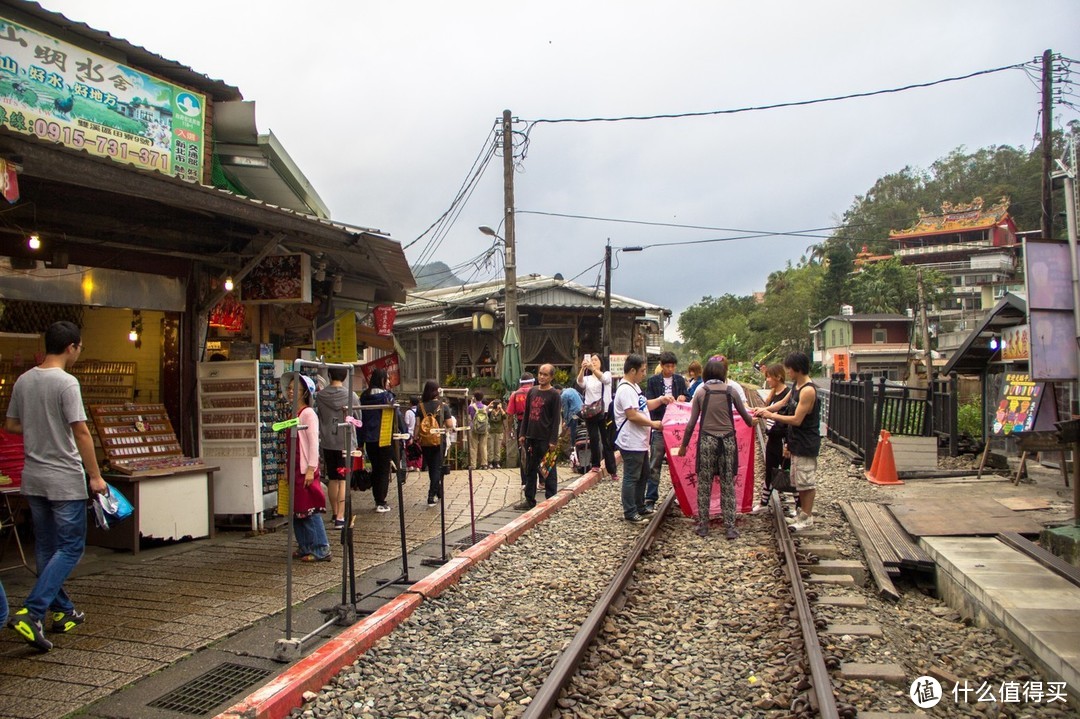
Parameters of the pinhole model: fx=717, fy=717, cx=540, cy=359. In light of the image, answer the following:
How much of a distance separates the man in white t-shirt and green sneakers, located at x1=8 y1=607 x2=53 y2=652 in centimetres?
549

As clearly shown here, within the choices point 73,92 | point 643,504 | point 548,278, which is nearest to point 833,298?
point 548,278

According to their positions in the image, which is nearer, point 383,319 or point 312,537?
point 312,537

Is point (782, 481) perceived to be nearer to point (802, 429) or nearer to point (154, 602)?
point (802, 429)

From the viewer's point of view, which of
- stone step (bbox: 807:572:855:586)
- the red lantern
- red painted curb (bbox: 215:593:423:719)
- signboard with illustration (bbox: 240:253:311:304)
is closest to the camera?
red painted curb (bbox: 215:593:423:719)

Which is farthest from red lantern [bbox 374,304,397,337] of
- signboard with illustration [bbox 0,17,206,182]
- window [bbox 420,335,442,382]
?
window [bbox 420,335,442,382]

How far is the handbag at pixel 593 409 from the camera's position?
11.3 meters

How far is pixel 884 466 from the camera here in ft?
36.0

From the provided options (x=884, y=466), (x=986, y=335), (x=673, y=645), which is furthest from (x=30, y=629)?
(x=986, y=335)

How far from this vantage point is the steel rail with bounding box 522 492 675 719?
3.62 m

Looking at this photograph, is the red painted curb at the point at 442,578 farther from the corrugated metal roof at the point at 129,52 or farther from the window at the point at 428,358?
the window at the point at 428,358

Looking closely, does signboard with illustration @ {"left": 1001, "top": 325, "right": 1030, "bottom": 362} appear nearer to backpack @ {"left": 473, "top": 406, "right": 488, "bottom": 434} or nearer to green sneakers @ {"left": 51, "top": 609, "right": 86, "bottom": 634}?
backpack @ {"left": 473, "top": 406, "right": 488, "bottom": 434}

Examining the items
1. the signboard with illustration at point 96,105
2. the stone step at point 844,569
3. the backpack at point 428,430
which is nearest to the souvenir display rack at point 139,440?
the signboard with illustration at point 96,105

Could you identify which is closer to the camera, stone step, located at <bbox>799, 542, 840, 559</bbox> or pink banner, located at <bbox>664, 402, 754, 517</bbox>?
stone step, located at <bbox>799, 542, 840, 559</bbox>

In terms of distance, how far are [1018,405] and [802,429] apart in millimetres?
5438
